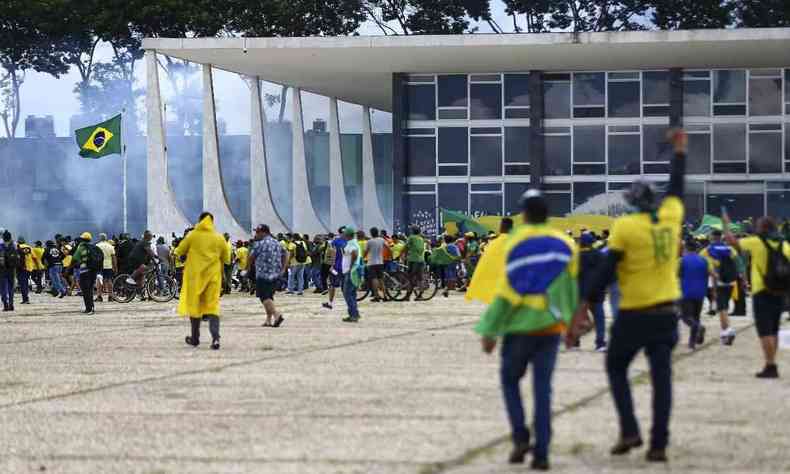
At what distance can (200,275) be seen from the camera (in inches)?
714

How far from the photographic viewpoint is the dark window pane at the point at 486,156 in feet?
173

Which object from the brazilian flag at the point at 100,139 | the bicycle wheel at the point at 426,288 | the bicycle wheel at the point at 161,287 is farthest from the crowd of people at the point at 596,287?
the brazilian flag at the point at 100,139

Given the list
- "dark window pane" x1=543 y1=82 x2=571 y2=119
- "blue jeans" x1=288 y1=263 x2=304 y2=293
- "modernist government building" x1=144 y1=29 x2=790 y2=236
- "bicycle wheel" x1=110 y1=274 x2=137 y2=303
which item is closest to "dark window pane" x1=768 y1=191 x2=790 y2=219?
"modernist government building" x1=144 y1=29 x2=790 y2=236

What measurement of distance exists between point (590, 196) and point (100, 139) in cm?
1690

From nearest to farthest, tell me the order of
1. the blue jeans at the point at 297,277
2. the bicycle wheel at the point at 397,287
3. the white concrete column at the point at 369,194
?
the bicycle wheel at the point at 397,287 < the blue jeans at the point at 297,277 < the white concrete column at the point at 369,194

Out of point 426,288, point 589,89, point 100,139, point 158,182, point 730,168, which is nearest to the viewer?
point 426,288

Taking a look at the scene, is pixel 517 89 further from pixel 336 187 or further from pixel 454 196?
A: pixel 336 187

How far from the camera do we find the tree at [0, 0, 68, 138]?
65.6m

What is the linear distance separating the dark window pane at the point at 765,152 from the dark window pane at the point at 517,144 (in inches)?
307

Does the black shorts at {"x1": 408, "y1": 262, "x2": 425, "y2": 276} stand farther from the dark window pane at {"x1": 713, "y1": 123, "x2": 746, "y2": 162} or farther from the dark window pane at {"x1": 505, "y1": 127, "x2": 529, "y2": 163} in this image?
the dark window pane at {"x1": 713, "y1": 123, "x2": 746, "y2": 162}

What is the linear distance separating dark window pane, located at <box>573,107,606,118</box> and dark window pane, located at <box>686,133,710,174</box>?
10.6ft

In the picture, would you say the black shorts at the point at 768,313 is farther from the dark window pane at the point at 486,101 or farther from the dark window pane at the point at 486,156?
the dark window pane at the point at 486,101

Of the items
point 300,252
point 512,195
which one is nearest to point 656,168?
point 512,195

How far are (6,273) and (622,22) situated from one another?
129 ft
